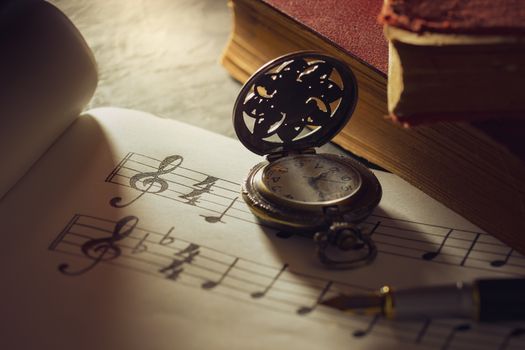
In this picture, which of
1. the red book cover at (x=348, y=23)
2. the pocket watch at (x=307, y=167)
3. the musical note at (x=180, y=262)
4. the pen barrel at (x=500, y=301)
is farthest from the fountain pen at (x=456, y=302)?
the red book cover at (x=348, y=23)

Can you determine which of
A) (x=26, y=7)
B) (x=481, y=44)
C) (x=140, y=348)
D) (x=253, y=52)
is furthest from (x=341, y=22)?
(x=140, y=348)

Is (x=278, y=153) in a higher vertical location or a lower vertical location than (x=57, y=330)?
higher

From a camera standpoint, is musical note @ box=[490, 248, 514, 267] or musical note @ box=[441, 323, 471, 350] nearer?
musical note @ box=[441, 323, 471, 350]

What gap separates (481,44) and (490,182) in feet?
0.67

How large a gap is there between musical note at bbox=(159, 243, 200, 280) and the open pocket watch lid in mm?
162

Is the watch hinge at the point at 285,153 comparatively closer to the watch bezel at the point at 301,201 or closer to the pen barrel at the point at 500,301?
the watch bezel at the point at 301,201

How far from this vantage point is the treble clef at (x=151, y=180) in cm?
110

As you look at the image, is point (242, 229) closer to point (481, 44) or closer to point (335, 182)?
point (335, 182)

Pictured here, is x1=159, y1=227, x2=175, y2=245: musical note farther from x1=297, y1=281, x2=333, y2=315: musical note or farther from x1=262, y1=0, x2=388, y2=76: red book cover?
x1=262, y1=0, x2=388, y2=76: red book cover

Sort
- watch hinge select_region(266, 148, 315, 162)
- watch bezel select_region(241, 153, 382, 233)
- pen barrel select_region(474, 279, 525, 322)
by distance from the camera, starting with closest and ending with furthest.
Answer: pen barrel select_region(474, 279, 525, 322) < watch bezel select_region(241, 153, 382, 233) < watch hinge select_region(266, 148, 315, 162)

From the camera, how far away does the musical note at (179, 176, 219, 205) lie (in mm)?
1104

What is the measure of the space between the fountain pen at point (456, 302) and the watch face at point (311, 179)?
0.15m

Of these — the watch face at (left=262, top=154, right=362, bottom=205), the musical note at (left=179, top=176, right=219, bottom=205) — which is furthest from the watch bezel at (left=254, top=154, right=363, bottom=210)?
the musical note at (left=179, top=176, right=219, bottom=205)

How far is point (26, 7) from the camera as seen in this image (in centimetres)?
116
